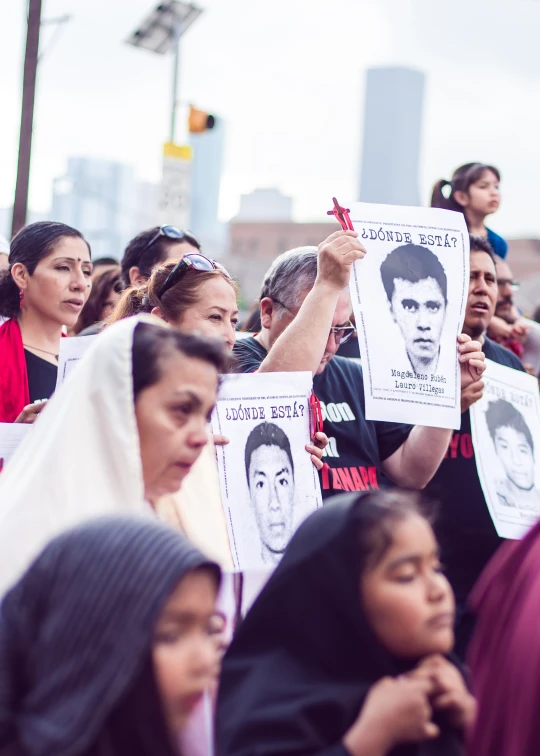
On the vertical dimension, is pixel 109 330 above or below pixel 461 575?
above

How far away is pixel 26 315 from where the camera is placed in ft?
15.5

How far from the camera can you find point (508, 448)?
435cm

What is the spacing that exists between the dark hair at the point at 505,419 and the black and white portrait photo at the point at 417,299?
0.59m

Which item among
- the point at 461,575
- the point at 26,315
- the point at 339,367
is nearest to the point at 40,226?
the point at 26,315

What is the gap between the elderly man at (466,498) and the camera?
166 inches

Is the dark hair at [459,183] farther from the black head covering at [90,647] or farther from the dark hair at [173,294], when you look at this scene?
the black head covering at [90,647]

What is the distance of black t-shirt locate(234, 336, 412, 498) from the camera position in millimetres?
3836

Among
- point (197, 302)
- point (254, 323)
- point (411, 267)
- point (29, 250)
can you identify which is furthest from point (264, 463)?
point (254, 323)

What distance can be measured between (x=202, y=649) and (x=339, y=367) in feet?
7.64

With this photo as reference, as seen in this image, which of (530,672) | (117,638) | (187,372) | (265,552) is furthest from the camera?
(265,552)

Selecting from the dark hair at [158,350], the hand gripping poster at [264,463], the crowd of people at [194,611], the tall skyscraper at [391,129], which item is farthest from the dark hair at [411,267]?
the tall skyscraper at [391,129]

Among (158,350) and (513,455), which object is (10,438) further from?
(513,455)

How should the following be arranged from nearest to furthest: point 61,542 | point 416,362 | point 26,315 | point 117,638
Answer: point 117,638 < point 61,542 < point 416,362 < point 26,315

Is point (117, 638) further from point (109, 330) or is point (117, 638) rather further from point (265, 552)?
point (265, 552)
